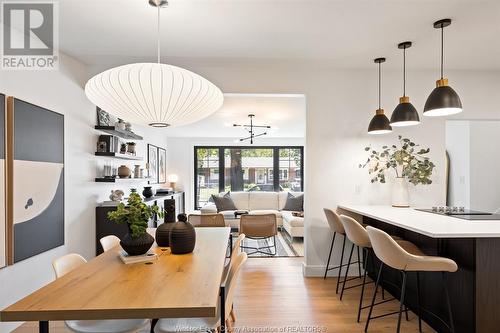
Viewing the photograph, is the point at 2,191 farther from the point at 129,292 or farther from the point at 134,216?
the point at 129,292

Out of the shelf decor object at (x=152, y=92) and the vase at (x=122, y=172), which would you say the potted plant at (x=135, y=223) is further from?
the vase at (x=122, y=172)

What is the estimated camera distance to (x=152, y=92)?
1662 mm

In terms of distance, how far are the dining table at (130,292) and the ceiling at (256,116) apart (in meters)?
2.36

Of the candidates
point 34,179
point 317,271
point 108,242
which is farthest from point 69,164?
point 317,271

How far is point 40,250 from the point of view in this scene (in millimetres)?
2596

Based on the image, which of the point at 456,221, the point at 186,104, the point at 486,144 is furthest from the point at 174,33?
the point at 486,144

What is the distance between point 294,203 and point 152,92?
599 cm

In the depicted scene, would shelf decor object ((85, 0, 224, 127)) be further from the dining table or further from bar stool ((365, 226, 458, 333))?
bar stool ((365, 226, 458, 333))

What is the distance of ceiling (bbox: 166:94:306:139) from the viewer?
14.5 feet

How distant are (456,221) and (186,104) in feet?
7.24

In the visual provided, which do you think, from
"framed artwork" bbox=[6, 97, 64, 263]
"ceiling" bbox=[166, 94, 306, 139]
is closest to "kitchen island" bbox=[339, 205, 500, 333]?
"ceiling" bbox=[166, 94, 306, 139]

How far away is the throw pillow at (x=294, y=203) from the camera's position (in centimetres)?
720

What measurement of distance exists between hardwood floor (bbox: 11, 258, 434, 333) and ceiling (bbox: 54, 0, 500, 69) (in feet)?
8.08

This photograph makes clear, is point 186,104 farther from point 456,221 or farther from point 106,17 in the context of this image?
point 456,221
